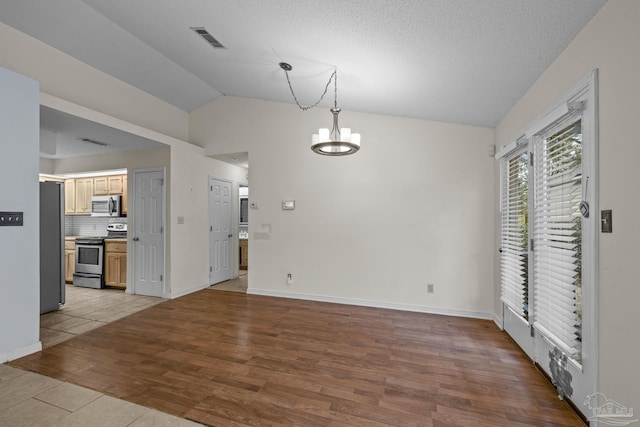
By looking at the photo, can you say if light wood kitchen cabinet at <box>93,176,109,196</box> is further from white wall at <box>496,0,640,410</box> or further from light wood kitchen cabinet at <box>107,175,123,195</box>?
white wall at <box>496,0,640,410</box>

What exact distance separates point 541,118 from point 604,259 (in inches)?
52.3

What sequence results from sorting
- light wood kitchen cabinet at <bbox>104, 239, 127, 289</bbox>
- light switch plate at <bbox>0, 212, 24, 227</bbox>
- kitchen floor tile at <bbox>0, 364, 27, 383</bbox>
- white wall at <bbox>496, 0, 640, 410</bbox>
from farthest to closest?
1. light wood kitchen cabinet at <bbox>104, 239, 127, 289</bbox>
2. light switch plate at <bbox>0, 212, 24, 227</bbox>
3. kitchen floor tile at <bbox>0, 364, 27, 383</bbox>
4. white wall at <bbox>496, 0, 640, 410</bbox>

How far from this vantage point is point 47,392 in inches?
85.6

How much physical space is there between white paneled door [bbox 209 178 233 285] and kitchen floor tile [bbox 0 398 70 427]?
3529mm

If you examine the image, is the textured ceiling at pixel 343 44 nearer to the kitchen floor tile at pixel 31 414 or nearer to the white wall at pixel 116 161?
the white wall at pixel 116 161

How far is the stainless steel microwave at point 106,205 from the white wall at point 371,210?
7.81 ft

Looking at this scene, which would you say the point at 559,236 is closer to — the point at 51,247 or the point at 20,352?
the point at 20,352

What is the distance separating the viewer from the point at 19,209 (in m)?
2.70

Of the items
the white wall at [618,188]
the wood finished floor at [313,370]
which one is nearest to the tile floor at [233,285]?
the wood finished floor at [313,370]

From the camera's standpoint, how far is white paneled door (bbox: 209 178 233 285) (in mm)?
5596

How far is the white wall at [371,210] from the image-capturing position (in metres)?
3.96

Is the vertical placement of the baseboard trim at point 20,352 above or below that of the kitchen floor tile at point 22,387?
above

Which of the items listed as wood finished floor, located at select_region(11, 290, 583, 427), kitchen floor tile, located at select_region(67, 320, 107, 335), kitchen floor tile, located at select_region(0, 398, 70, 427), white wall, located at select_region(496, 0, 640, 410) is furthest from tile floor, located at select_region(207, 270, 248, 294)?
white wall, located at select_region(496, 0, 640, 410)

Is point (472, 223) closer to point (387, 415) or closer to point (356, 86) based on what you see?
point (356, 86)
